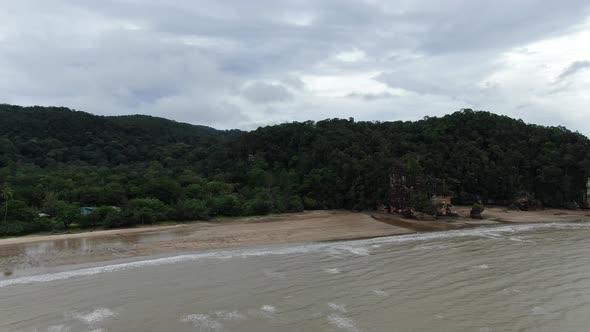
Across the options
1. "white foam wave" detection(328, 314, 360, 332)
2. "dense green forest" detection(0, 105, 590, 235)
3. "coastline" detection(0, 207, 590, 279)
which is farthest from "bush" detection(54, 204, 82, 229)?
"white foam wave" detection(328, 314, 360, 332)

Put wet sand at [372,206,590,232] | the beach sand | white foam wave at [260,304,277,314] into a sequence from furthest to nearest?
wet sand at [372,206,590,232], the beach sand, white foam wave at [260,304,277,314]

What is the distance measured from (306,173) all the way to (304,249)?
36.1m

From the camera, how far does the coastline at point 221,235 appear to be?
2783 cm

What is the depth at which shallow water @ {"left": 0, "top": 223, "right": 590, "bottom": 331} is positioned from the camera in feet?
48.5

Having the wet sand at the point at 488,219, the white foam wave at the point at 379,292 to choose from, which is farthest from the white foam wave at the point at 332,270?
the wet sand at the point at 488,219

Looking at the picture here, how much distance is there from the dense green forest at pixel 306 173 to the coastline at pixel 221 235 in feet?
11.5

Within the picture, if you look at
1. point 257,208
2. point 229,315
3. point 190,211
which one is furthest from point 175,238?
point 229,315

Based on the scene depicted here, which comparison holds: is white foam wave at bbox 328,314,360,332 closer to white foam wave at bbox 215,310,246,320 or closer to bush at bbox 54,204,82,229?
white foam wave at bbox 215,310,246,320

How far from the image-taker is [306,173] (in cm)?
6500

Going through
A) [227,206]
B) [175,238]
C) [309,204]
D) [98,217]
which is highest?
[227,206]

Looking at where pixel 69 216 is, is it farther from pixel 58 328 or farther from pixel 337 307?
pixel 337 307

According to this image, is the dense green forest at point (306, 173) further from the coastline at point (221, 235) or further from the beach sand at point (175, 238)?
the beach sand at point (175, 238)

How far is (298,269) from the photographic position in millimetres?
22875

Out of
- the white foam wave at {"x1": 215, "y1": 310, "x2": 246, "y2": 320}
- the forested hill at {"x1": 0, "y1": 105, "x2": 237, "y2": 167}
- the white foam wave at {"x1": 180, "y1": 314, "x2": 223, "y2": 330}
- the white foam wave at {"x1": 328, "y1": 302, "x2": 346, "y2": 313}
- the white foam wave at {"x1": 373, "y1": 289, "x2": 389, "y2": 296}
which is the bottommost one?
the white foam wave at {"x1": 180, "y1": 314, "x2": 223, "y2": 330}
